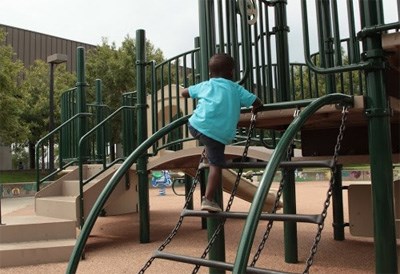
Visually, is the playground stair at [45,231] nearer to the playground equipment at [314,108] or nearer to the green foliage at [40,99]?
the playground equipment at [314,108]

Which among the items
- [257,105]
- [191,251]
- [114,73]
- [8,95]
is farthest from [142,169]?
[114,73]

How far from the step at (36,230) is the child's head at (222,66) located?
11.2 ft

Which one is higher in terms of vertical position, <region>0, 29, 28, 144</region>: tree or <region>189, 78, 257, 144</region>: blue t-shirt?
<region>0, 29, 28, 144</region>: tree

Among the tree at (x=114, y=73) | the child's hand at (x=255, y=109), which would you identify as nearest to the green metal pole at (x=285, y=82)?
the child's hand at (x=255, y=109)

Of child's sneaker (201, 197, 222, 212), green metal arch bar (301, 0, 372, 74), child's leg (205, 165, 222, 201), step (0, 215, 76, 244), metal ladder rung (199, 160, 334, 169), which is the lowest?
step (0, 215, 76, 244)

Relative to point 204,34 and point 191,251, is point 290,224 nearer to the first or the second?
point 191,251

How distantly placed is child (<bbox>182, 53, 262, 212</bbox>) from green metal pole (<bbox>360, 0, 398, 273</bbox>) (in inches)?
29.7

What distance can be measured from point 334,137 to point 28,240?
3757mm

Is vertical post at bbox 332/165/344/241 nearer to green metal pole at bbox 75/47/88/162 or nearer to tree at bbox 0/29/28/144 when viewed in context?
green metal pole at bbox 75/47/88/162

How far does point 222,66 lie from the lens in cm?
317

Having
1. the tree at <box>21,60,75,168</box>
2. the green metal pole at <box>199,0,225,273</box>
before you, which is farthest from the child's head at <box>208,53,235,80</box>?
the tree at <box>21,60,75,168</box>

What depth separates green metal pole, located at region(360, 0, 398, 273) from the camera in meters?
2.88

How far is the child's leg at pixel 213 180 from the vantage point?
10.2ft

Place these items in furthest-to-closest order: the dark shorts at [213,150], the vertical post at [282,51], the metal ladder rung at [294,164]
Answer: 1. the vertical post at [282,51]
2. the dark shorts at [213,150]
3. the metal ladder rung at [294,164]
